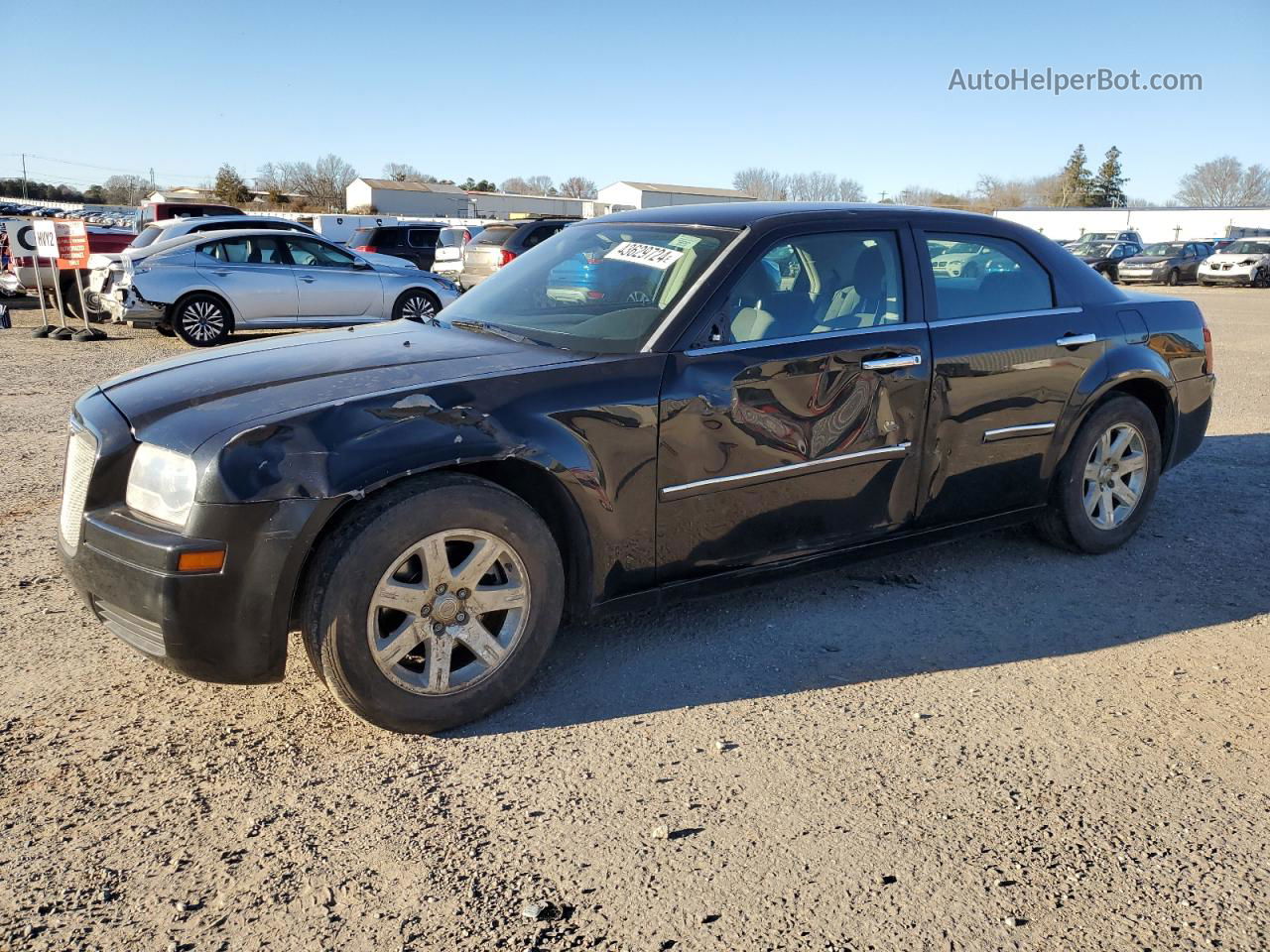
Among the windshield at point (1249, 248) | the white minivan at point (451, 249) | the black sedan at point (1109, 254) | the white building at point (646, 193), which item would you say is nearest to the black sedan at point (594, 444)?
the white minivan at point (451, 249)

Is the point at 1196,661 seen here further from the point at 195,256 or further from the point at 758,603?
the point at 195,256

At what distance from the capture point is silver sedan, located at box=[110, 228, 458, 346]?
12562 millimetres

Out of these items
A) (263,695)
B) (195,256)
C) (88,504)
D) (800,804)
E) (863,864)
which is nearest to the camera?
(863,864)

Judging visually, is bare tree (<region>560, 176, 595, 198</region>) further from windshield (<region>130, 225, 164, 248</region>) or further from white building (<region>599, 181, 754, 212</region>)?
windshield (<region>130, 225, 164, 248</region>)

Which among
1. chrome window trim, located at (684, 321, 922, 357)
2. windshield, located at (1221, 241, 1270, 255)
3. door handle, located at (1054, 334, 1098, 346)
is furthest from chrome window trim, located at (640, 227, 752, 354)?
windshield, located at (1221, 241, 1270, 255)

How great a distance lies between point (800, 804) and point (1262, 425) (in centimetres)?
730

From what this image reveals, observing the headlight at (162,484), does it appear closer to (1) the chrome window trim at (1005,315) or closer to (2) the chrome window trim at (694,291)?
(2) the chrome window trim at (694,291)

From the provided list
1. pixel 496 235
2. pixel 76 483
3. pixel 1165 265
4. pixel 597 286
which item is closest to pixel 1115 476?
pixel 597 286

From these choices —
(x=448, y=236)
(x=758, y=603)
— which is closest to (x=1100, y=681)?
(x=758, y=603)

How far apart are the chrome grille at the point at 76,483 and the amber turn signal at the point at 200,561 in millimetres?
527

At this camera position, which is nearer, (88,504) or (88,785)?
(88,785)

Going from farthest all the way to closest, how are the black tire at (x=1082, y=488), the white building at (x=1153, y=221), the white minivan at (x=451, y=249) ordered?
the white building at (x=1153, y=221), the white minivan at (x=451, y=249), the black tire at (x=1082, y=488)

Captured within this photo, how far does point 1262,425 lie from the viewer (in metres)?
8.19

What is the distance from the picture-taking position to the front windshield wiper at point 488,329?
12.4 ft
